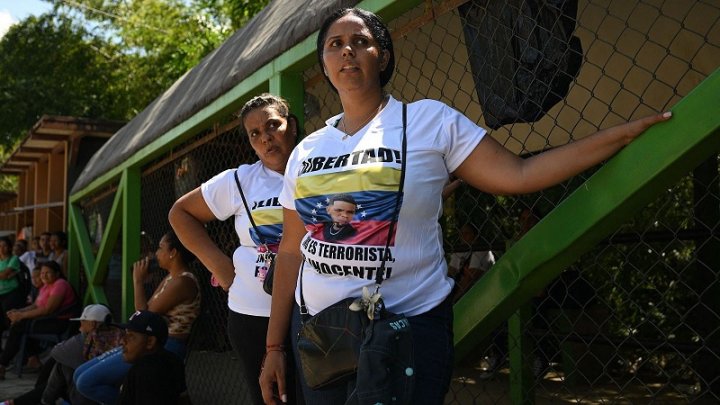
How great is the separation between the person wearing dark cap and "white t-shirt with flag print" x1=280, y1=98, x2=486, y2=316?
2.88 meters

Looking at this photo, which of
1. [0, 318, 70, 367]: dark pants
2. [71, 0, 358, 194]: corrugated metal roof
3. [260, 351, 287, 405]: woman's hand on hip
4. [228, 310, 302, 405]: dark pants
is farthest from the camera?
[0, 318, 70, 367]: dark pants

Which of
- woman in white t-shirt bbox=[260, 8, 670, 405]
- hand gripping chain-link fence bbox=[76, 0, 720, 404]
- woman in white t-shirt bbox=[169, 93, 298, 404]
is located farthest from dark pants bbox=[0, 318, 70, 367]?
woman in white t-shirt bbox=[260, 8, 670, 405]

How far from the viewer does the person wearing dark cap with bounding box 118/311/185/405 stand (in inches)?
185

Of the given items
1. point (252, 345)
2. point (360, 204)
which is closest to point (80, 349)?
point (252, 345)

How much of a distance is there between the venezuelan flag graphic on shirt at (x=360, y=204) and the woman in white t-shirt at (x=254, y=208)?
3.21ft

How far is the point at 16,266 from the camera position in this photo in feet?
35.0

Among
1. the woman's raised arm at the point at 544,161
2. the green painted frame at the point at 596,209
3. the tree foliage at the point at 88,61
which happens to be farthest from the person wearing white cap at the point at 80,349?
the tree foliage at the point at 88,61

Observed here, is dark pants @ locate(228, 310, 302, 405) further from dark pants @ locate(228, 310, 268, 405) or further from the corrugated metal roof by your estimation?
the corrugated metal roof

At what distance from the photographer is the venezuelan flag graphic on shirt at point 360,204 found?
6.58 feet

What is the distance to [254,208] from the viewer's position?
122 inches

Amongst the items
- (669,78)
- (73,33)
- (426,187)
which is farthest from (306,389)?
(73,33)

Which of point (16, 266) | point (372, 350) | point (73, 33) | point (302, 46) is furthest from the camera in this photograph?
point (73, 33)

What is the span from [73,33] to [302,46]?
18680 mm

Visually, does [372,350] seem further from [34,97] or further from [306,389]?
[34,97]
